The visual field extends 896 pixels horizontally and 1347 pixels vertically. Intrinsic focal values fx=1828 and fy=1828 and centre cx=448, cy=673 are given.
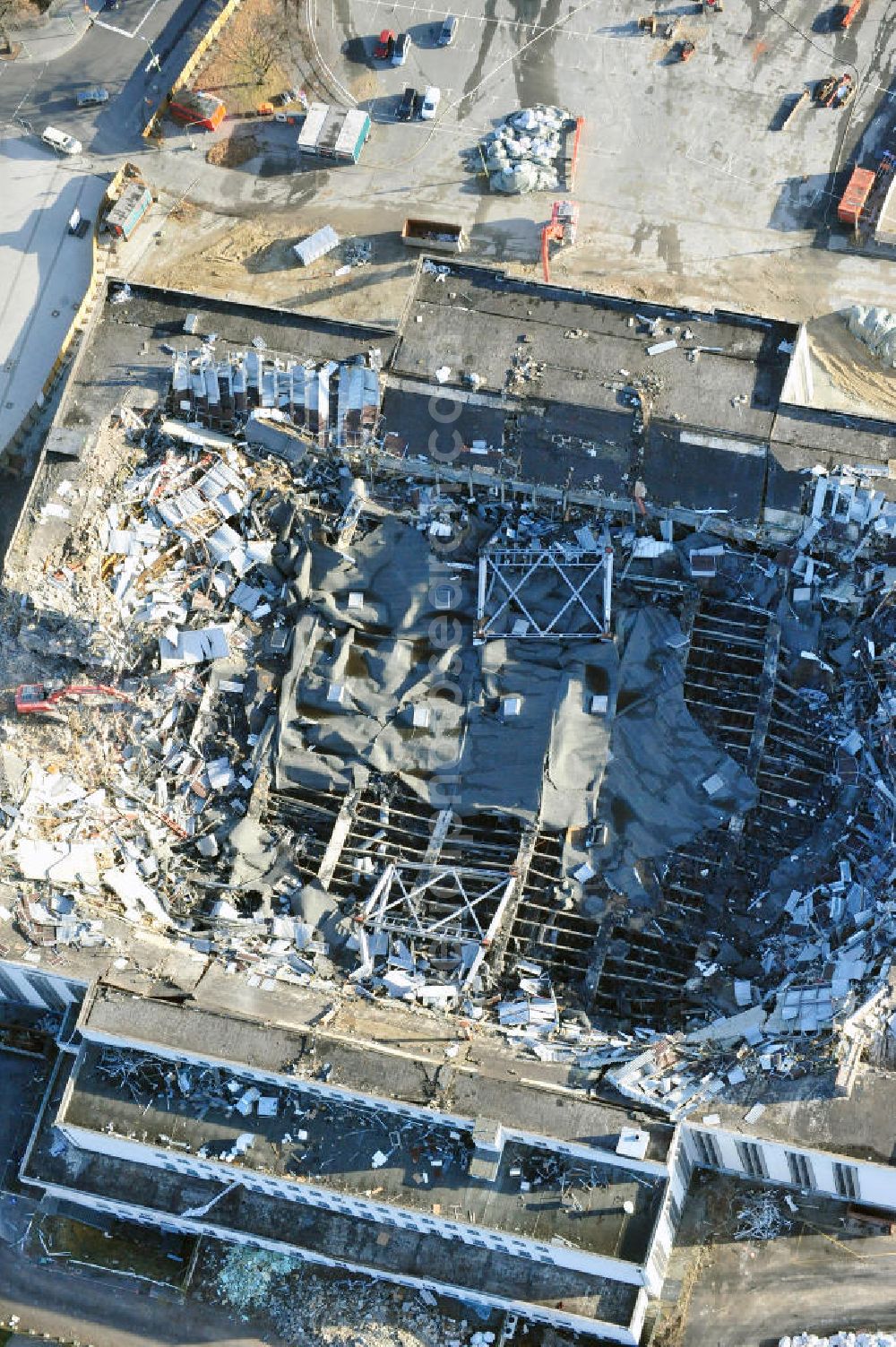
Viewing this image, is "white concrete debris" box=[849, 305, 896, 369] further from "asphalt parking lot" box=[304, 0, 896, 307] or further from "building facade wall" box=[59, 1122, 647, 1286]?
"building facade wall" box=[59, 1122, 647, 1286]

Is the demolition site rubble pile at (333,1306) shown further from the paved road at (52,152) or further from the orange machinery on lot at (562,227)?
the orange machinery on lot at (562,227)

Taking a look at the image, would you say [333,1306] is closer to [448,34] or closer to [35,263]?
[35,263]

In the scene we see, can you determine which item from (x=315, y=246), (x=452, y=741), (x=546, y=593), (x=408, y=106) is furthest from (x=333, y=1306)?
(x=408, y=106)

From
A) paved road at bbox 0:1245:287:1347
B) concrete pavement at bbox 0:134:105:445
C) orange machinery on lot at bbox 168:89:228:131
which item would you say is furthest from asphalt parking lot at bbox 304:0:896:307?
paved road at bbox 0:1245:287:1347

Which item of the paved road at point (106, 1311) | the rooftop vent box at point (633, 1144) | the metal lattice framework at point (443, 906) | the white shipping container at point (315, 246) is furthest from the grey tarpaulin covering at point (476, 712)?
the paved road at point (106, 1311)

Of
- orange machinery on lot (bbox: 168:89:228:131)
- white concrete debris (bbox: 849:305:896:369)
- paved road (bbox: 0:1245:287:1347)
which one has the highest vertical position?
orange machinery on lot (bbox: 168:89:228:131)

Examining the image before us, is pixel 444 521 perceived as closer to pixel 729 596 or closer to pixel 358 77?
pixel 729 596

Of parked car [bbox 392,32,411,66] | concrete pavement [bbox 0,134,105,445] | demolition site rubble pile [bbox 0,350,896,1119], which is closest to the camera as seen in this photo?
demolition site rubble pile [bbox 0,350,896,1119]

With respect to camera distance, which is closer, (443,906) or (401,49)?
(443,906)
